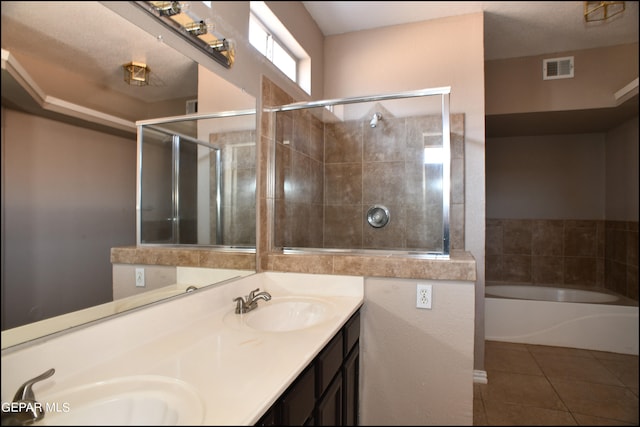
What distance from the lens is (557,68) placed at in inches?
126

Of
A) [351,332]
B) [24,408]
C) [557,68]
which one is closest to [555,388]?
[351,332]

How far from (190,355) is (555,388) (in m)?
2.55

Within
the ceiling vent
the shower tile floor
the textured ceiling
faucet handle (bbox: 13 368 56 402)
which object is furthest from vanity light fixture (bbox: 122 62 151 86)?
the ceiling vent

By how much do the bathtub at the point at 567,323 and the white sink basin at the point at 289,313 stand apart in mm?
2260

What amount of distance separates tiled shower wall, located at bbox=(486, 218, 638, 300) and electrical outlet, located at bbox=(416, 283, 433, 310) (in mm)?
2935

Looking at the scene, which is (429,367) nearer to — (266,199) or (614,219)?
(266,199)

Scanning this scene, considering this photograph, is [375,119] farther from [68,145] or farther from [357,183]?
[68,145]

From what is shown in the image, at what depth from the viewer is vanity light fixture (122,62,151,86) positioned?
107cm

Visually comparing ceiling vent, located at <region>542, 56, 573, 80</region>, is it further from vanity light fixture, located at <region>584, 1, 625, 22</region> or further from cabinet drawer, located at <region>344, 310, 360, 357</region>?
cabinet drawer, located at <region>344, 310, 360, 357</region>

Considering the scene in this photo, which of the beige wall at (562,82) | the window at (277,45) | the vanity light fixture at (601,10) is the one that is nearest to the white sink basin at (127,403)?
the window at (277,45)

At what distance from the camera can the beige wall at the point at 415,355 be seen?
1.60 m

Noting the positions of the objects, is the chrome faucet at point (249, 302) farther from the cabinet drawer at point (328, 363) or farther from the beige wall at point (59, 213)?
the beige wall at point (59, 213)

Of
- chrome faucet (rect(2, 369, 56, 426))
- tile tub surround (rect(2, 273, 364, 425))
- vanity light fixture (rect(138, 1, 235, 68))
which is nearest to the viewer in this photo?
chrome faucet (rect(2, 369, 56, 426))

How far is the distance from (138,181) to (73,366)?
21.5 inches
